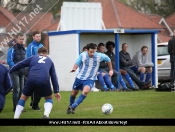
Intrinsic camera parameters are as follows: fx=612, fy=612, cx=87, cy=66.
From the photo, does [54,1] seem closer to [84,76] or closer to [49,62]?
[49,62]

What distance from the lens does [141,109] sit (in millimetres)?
12141

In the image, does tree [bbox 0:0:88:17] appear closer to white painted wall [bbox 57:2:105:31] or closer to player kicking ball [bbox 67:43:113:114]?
player kicking ball [bbox 67:43:113:114]

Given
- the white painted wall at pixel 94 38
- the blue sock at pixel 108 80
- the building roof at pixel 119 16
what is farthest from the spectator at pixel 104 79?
the building roof at pixel 119 16

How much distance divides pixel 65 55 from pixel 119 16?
43.3m

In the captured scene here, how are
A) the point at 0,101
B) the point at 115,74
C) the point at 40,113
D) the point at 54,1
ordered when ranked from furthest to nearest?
the point at 115,74 → the point at 40,113 → the point at 0,101 → the point at 54,1

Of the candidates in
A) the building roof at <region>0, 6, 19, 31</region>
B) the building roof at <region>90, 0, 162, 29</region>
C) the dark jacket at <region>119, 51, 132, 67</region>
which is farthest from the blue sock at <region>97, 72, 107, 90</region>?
the building roof at <region>90, 0, 162, 29</region>

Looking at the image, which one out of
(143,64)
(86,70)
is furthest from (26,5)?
(143,64)

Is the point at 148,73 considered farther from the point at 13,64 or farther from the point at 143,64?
the point at 13,64

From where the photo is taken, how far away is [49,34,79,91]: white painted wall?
18.2 metres

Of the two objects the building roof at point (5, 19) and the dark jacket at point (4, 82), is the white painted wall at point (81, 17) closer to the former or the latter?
the dark jacket at point (4, 82)

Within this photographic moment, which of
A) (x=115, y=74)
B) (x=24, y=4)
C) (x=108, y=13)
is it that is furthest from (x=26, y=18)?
(x=108, y=13)

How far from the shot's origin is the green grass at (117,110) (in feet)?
31.8

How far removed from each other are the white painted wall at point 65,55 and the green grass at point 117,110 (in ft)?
7.29

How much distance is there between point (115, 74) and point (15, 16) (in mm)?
11624
